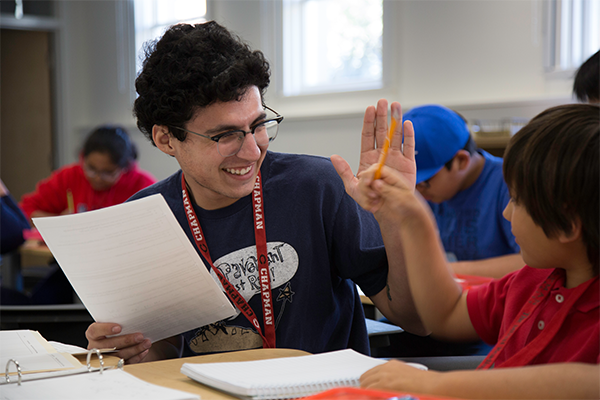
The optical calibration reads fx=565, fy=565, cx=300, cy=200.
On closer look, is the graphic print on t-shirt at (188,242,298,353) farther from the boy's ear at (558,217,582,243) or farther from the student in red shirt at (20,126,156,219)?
the student in red shirt at (20,126,156,219)

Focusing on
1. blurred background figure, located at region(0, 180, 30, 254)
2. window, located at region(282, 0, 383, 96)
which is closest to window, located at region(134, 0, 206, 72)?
window, located at region(282, 0, 383, 96)

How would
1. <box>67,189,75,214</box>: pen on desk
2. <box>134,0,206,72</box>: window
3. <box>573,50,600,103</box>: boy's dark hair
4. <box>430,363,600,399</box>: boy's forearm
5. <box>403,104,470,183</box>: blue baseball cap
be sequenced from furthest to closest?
<box>134,0,206,72</box>: window
<box>67,189,75,214</box>: pen on desk
<box>403,104,470,183</box>: blue baseball cap
<box>573,50,600,103</box>: boy's dark hair
<box>430,363,600,399</box>: boy's forearm

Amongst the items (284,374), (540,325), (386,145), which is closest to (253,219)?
(386,145)

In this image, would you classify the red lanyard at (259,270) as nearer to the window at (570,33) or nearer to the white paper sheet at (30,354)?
the white paper sheet at (30,354)

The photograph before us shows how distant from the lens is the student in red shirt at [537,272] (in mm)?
707

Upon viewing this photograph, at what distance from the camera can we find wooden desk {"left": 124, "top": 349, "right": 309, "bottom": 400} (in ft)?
2.64

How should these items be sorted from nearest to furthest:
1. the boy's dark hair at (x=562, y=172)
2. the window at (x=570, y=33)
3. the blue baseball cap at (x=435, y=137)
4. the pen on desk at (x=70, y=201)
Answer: the boy's dark hair at (x=562, y=172) → the blue baseball cap at (x=435, y=137) → the window at (x=570, y=33) → the pen on desk at (x=70, y=201)

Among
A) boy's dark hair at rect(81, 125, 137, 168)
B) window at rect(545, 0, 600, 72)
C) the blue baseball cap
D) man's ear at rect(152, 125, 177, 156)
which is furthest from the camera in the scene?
boy's dark hair at rect(81, 125, 137, 168)

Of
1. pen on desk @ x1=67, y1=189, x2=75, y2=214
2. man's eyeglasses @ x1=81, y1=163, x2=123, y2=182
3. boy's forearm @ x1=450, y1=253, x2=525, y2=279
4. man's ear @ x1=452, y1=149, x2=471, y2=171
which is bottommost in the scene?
boy's forearm @ x1=450, y1=253, x2=525, y2=279

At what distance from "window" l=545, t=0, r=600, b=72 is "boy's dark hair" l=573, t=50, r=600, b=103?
Result: 1.58 meters

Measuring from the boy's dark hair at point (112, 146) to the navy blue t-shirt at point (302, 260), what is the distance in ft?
7.81

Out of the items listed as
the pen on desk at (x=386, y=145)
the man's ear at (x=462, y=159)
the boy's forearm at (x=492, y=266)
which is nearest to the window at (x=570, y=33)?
the man's ear at (x=462, y=159)

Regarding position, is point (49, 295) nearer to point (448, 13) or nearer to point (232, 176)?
point (232, 176)

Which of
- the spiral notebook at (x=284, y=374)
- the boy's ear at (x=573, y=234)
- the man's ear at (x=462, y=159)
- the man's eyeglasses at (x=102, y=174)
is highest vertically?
the man's ear at (x=462, y=159)
